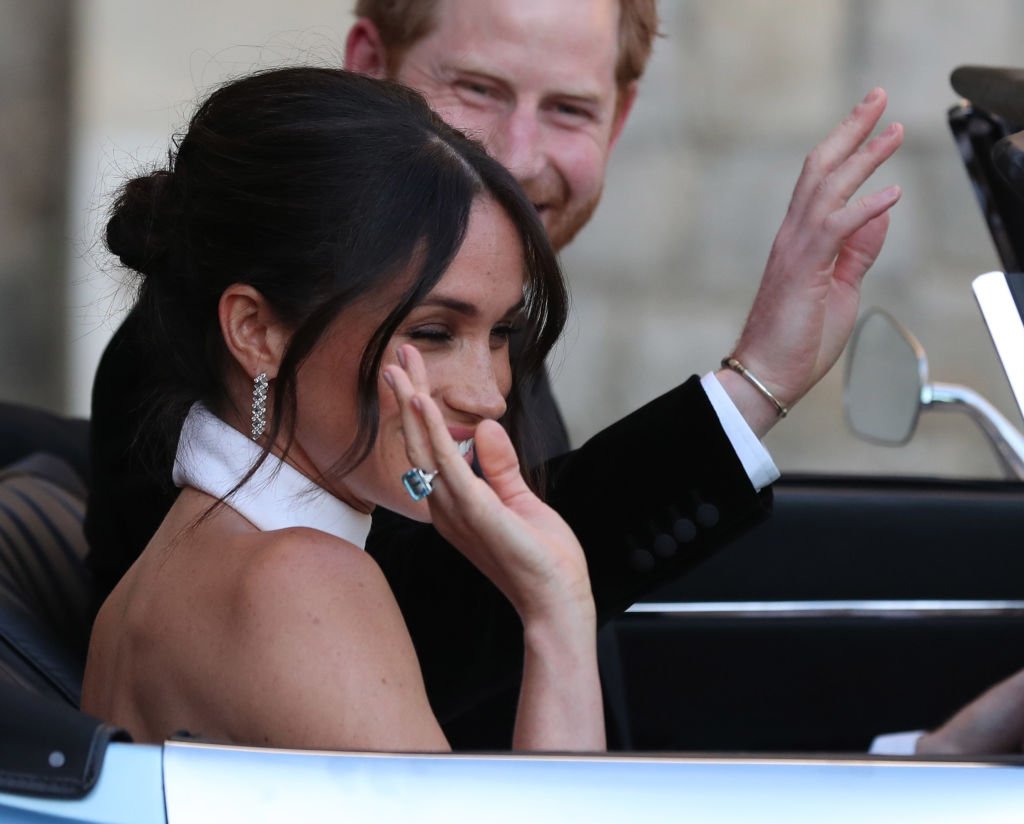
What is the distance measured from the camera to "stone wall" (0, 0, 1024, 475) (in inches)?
224

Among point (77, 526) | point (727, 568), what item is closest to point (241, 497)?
point (77, 526)

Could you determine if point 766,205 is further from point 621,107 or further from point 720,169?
point 621,107

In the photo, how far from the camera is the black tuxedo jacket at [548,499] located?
1.77 meters

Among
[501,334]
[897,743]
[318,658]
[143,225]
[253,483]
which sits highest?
[143,225]

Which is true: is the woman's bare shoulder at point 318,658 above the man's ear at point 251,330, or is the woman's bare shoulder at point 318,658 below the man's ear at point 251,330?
below

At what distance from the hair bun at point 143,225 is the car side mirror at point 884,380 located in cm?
104

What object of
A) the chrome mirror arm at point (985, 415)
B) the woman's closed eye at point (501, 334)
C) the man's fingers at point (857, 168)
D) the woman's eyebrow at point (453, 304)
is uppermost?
the man's fingers at point (857, 168)

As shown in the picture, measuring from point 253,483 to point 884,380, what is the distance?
3.67ft

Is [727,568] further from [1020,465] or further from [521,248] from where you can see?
[521,248]

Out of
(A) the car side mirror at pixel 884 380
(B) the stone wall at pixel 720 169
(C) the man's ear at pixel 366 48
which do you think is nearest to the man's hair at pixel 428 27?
(C) the man's ear at pixel 366 48

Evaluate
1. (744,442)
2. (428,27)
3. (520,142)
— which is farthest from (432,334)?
(428,27)

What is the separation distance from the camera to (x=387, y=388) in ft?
4.90

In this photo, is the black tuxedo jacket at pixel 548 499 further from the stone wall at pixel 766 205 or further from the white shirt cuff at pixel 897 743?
the stone wall at pixel 766 205

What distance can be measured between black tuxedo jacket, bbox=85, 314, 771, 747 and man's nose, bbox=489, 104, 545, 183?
0.49 meters
